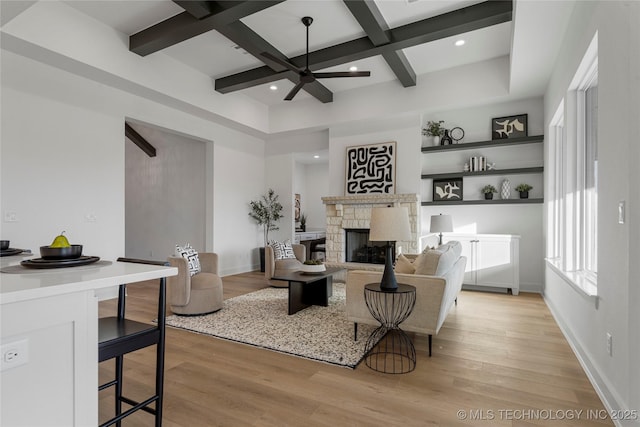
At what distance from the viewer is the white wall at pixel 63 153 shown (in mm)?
3791

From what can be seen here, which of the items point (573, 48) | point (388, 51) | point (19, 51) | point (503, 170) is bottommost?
point (503, 170)

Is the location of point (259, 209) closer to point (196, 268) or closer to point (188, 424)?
point (196, 268)

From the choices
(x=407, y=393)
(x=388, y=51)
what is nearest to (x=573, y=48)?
(x=388, y=51)

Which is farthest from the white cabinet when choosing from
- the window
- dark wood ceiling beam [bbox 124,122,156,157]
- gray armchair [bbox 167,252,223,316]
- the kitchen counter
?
dark wood ceiling beam [bbox 124,122,156,157]

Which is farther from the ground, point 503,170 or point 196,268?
point 503,170

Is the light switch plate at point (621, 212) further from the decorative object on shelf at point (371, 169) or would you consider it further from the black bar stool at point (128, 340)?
the decorative object on shelf at point (371, 169)

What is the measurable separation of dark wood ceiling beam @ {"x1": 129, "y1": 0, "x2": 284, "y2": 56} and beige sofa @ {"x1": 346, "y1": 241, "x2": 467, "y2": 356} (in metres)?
2.90

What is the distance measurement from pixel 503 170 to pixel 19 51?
6.48 metres

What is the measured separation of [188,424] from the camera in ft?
6.10

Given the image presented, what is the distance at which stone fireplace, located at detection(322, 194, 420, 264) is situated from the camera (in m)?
5.71

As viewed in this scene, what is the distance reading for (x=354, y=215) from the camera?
632cm

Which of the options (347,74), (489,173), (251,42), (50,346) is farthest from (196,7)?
(489,173)

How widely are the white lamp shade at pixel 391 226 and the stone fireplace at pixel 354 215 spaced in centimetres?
314

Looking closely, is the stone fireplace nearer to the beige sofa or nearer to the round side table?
the beige sofa
